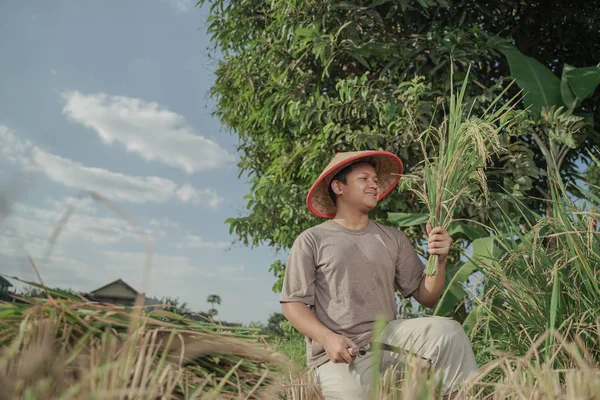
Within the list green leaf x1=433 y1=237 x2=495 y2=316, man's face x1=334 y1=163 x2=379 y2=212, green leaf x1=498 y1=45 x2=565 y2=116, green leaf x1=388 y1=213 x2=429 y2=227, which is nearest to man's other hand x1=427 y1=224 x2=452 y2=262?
man's face x1=334 y1=163 x2=379 y2=212

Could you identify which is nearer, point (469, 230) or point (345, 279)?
point (345, 279)

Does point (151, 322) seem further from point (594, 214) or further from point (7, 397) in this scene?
point (594, 214)

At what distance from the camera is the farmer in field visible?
2.44 metres

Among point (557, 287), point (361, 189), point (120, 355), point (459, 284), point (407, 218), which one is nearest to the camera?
point (120, 355)

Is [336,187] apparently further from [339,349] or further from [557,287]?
[557,287]

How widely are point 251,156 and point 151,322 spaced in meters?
6.30

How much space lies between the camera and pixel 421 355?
2.42 m

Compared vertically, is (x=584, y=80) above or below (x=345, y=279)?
above

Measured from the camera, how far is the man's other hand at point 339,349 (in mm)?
2357

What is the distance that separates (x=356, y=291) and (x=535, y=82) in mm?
3460

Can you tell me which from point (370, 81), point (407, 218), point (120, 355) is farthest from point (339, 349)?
point (370, 81)

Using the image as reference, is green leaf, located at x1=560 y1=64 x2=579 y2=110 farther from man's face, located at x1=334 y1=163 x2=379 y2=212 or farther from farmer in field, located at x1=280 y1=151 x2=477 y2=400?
man's face, located at x1=334 y1=163 x2=379 y2=212

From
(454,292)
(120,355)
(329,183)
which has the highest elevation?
(329,183)

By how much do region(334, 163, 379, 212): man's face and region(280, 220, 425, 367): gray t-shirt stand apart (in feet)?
0.47
